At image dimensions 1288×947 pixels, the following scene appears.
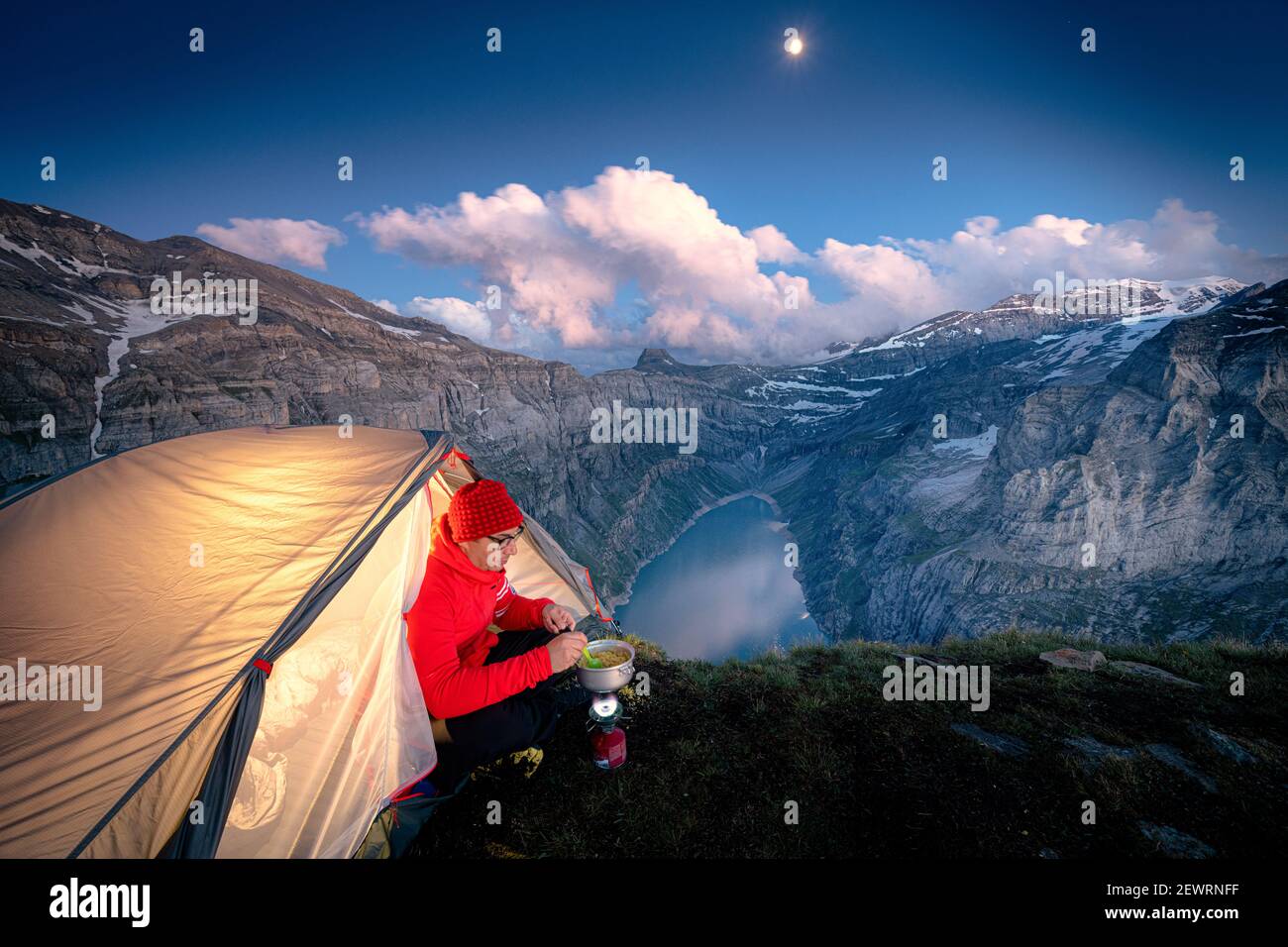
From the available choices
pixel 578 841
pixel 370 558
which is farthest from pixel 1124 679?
pixel 370 558

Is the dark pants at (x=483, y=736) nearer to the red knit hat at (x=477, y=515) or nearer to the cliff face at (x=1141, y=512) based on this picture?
the red knit hat at (x=477, y=515)

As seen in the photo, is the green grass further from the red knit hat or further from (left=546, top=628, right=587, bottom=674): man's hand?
the red knit hat

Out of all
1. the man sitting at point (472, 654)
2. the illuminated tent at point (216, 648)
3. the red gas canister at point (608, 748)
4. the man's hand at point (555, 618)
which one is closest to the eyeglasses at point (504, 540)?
the man sitting at point (472, 654)

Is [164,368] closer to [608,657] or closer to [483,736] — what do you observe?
[483,736]

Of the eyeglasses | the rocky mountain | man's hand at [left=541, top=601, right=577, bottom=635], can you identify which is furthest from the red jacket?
the rocky mountain
